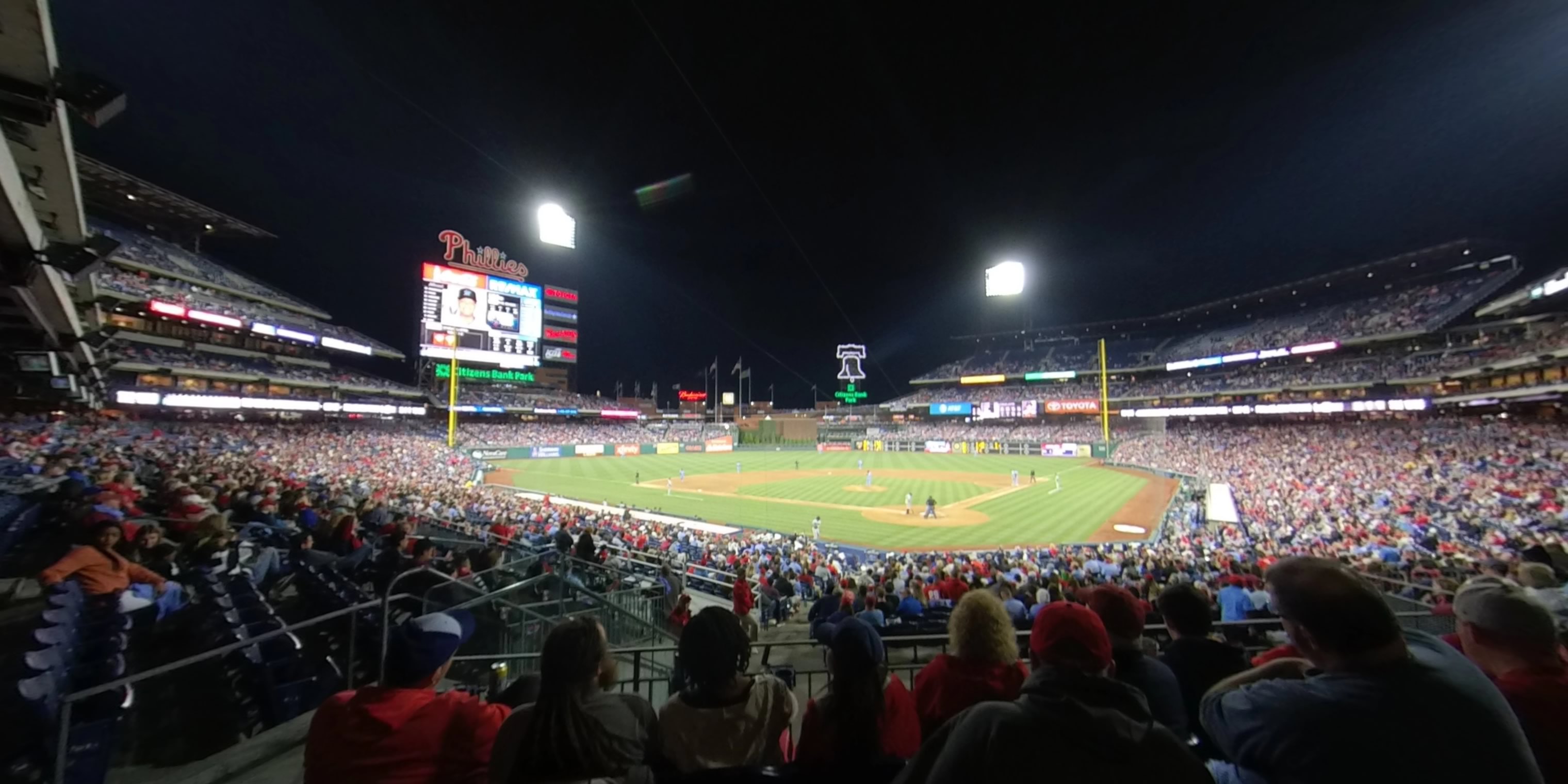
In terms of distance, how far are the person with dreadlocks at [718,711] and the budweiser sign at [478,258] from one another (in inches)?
2250

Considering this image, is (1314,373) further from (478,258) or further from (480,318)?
(478,258)

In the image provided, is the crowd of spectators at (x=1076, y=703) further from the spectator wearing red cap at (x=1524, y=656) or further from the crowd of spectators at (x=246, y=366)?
the crowd of spectators at (x=246, y=366)

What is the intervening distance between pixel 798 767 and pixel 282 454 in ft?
141

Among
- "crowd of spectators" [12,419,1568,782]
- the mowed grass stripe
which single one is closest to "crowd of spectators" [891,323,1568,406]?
the mowed grass stripe

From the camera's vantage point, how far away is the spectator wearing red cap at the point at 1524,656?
213cm

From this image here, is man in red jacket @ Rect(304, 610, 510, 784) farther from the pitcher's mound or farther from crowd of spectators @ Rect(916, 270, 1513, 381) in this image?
crowd of spectators @ Rect(916, 270, 1513, 381)

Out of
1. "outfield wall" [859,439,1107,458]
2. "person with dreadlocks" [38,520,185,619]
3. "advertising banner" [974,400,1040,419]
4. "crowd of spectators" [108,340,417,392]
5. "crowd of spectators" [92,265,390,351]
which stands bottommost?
"outfield wall" [859,439,1107,458]

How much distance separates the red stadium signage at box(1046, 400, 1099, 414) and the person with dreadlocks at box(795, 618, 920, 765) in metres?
70.4

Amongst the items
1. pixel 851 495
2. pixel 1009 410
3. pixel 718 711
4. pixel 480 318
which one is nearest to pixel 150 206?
pixel 480 318

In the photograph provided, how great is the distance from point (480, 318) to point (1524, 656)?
58913mm

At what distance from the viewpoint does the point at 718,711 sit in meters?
2.26

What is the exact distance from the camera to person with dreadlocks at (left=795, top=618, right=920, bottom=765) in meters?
2.19

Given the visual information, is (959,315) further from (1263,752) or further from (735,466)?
(1263,752)

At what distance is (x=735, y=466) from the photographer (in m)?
53.2
